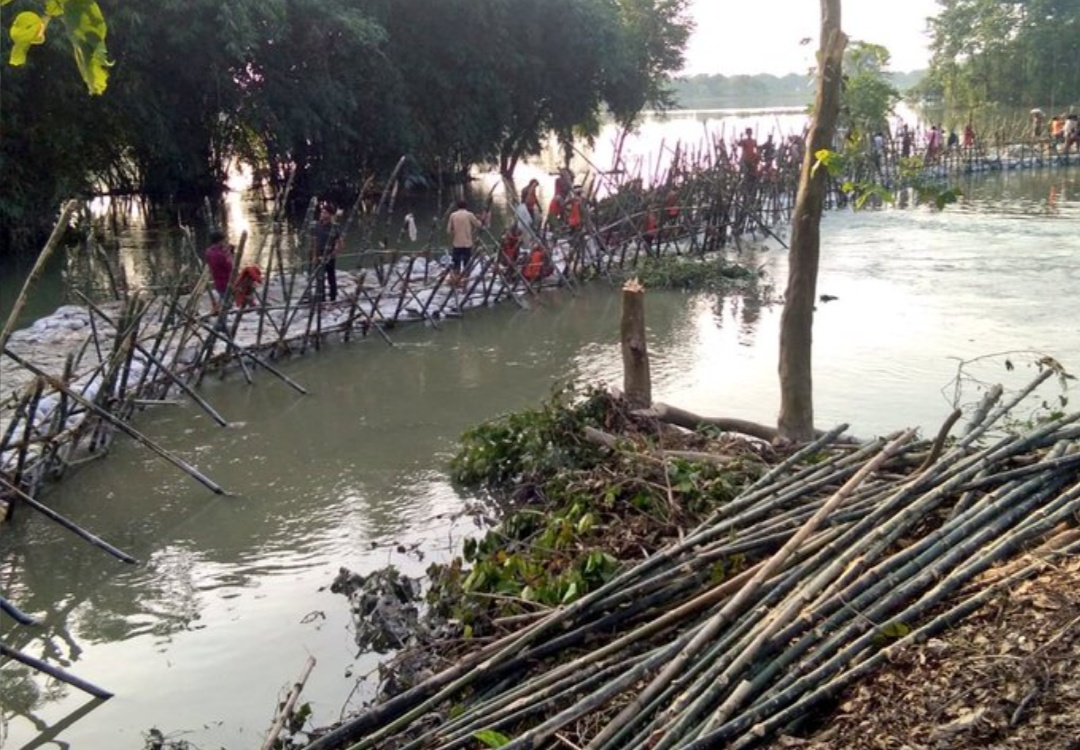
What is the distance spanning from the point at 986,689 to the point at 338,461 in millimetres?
5877

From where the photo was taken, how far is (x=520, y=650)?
416cm

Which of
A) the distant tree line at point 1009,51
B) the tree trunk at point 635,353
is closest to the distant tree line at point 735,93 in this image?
the distant tree line at point 1009,51

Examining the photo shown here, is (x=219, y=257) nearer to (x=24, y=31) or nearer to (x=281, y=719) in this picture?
(x=281, y=719)

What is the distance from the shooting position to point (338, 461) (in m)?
8.21

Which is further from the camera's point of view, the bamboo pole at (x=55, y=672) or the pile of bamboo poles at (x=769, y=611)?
the bamboo pole at (x=55, y=672)

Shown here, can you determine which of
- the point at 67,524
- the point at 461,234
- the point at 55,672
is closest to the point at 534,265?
the point at 461,234

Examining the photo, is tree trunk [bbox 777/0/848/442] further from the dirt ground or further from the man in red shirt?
the man in red shirt

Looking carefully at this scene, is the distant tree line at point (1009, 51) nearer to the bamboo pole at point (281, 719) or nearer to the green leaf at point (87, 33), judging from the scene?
the bamboo pole at point (281, 719)

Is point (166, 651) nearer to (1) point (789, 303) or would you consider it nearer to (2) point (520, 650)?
(2) point (520, 650)

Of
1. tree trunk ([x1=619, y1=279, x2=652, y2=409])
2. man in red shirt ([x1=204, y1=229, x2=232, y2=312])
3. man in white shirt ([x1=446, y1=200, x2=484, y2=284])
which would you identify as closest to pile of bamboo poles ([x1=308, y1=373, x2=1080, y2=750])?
tree trunk ([x1=619, y1=279, x2=652, y2=409])

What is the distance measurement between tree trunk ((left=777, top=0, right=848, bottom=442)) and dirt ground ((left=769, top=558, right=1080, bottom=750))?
10.1ft

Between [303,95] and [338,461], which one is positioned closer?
[338,461]

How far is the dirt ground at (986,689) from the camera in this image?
2.81m

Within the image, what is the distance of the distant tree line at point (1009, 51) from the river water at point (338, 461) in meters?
32.9
